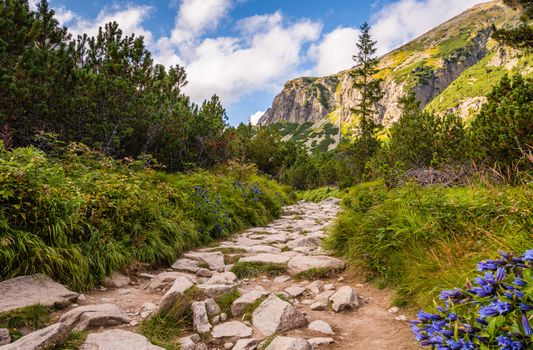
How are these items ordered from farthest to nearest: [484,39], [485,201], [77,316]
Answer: [484,39], [485,201], [77,316]

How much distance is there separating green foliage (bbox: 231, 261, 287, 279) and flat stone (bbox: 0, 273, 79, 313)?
2.26 metres

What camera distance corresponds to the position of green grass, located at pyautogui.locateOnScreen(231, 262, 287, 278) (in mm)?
5023

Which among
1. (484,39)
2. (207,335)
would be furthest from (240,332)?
(484,39)

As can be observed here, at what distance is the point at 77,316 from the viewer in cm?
294

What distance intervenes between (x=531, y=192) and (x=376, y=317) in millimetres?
2016

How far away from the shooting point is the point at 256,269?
5098 millimetres

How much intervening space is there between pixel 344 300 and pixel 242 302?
1133mm

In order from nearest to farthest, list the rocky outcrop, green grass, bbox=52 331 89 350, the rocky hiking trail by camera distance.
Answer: green grass, bbox=52 331 89 350
the rocky hiking trail
the rocky outcrop

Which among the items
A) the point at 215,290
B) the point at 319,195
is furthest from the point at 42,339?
the point at 319,195

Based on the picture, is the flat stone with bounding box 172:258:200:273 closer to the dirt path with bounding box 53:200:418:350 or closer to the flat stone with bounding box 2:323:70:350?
the dirt path with bounding box 53:200:418:350

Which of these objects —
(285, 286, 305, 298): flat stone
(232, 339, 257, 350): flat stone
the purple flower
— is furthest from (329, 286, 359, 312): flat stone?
the purple flower

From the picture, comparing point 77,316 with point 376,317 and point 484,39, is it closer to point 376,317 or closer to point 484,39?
point 376,317

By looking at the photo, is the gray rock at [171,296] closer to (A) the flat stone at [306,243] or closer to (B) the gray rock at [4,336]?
(B) the gray rock at [4,336]

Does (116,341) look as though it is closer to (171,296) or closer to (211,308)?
(171,296)
